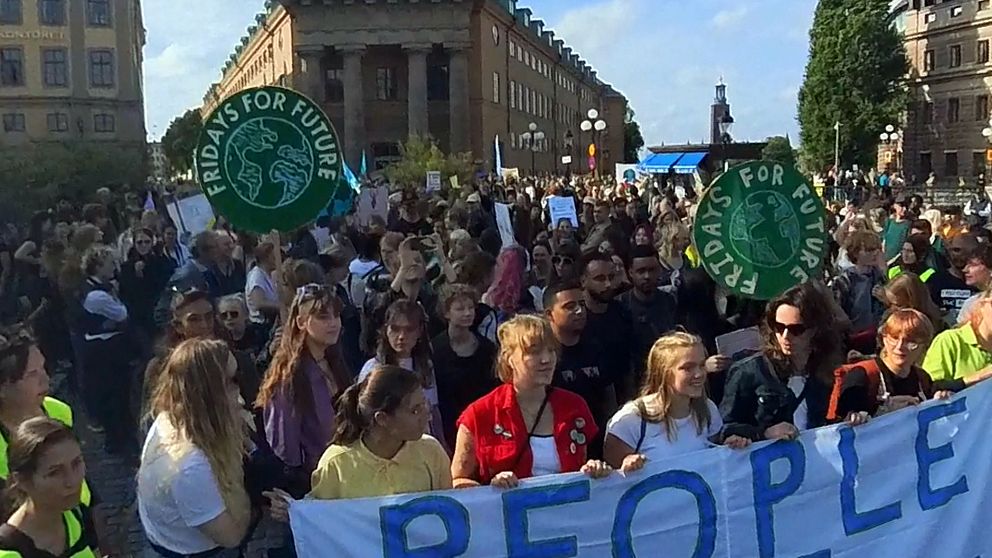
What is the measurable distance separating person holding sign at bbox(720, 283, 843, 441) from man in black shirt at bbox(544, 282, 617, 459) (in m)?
0.94

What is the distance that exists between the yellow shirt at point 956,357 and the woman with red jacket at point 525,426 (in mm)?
2118

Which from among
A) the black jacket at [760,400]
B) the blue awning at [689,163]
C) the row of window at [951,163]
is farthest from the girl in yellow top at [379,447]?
the row of window at [951,163]

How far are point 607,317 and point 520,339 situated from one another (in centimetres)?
190

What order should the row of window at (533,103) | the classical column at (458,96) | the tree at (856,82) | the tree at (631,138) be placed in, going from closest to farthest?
1. the classical column at (458,96)
2. the tree at (856,82)
3. the row of window at (533,103)
4. the tree at (631,138)

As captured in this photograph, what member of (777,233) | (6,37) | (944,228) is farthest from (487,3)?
(777,233)

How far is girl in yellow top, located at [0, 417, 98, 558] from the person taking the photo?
3562 millimetres

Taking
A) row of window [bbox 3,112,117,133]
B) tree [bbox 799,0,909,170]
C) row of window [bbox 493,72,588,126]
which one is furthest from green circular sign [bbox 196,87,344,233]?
row of window [bbox 3,112,117,133]

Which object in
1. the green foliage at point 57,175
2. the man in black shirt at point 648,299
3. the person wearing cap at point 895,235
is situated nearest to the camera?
the man in black shirt at point 648,299

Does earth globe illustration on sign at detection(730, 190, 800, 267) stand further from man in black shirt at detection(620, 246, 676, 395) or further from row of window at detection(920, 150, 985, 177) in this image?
row of window at detection(920, 150, 985, 177)

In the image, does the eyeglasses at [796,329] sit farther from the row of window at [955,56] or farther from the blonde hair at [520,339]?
the row of window at [955,56]

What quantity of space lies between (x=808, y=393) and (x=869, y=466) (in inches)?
16.8

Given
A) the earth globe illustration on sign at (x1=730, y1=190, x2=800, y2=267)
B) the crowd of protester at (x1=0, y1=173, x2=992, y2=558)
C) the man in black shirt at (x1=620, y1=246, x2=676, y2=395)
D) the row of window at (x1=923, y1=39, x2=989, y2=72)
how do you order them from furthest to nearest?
the row of window at (x1=923, y1=39, x2=989, y2=72)
the man in black shirt at (x1=620, y1=246, x2=676, y2=395)
the earth globe illustration on sign at (x1=730, y1=190, x2=800, y2=267)
the crowd of protester at (x1=0, y1=173, x2=992, y2=558)

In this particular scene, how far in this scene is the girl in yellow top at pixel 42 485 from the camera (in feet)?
11.7

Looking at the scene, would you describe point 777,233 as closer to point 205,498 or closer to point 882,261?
point 882,261
